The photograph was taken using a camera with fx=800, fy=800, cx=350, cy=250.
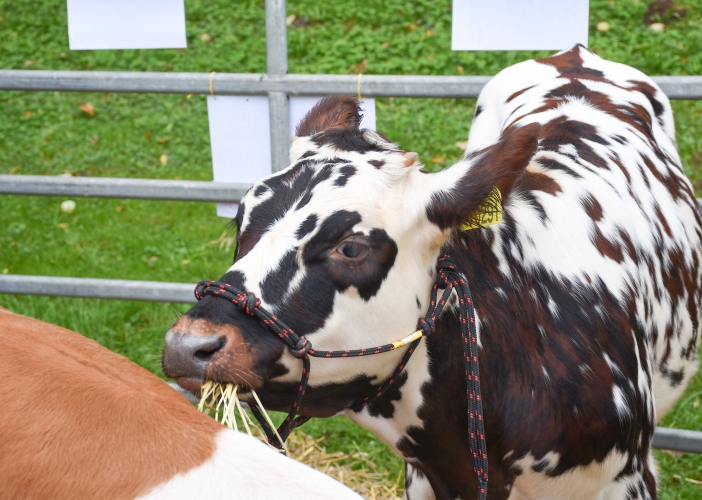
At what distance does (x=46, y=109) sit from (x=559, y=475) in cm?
627

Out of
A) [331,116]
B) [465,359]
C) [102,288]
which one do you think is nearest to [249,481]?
[465,359]

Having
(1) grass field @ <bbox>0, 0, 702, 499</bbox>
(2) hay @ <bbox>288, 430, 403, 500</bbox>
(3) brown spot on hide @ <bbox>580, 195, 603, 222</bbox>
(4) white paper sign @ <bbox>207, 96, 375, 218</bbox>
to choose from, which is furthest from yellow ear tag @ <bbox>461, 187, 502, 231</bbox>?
(1) grass field @ <bbox>0, 0, 702, 499</bbox>

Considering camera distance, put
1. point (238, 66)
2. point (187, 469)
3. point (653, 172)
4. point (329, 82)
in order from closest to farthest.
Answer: point (187, 469) → point (653, 172) → point (329, 82) → point (238, 66)

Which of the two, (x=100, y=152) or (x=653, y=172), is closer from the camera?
(x=653, y=172)

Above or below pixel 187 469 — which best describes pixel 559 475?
below

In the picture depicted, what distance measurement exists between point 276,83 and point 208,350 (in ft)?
5.75

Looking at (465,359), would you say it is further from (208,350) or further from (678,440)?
(678,440)

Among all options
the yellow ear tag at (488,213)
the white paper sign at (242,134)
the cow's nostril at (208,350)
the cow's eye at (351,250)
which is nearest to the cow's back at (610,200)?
the yellow ear tag at (488,213)

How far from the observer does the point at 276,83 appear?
3.18 metres

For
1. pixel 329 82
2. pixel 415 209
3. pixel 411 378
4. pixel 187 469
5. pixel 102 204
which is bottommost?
pixel 102 204

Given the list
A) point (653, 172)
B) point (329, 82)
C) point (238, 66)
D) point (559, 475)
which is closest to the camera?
point (559, 475)

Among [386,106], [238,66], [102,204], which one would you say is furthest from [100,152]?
[386,106]

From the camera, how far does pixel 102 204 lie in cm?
587

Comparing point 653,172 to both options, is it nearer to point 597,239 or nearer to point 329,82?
point 597,239
